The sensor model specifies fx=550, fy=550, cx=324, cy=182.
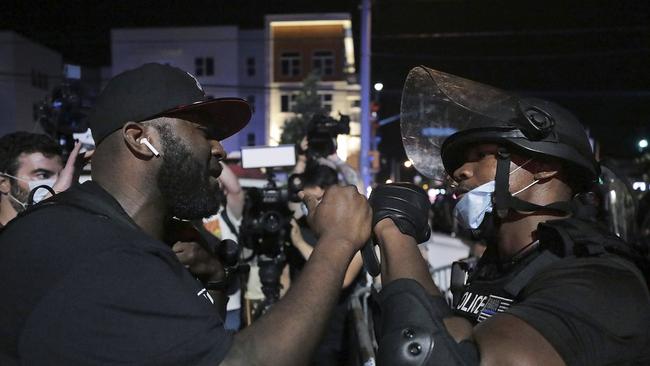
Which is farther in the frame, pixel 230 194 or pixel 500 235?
pixel 230 194

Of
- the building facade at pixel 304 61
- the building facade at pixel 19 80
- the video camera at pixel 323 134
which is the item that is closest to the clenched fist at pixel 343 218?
the video camera at pixel 323 134

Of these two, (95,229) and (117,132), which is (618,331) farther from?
(117,132)

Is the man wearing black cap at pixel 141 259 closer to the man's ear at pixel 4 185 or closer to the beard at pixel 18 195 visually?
the beard at pixel 18 195

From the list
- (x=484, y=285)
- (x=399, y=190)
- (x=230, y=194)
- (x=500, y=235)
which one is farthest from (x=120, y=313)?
(x=230, y=194)

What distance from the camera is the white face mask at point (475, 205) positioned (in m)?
2.37

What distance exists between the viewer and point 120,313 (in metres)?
1.54

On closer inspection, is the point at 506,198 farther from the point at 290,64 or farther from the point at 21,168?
the point at 290,64

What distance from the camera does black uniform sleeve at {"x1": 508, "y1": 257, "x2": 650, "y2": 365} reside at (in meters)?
1.64

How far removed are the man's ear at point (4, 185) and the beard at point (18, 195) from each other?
1.2 inches

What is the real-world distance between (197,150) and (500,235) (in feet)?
4.43

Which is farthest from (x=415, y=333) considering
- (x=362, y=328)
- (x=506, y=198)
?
(x=362, y=328)

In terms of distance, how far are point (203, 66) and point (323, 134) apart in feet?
121

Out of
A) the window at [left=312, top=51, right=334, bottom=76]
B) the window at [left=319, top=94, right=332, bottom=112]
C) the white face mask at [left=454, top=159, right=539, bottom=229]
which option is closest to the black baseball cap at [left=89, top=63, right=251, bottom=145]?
the white face mask at [left=454, top=159, right=539, bottom=229]

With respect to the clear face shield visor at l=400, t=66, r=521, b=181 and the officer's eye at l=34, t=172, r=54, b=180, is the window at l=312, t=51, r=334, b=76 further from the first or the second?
the clear face shield visor at l=400, t=66, r=521, b=181
